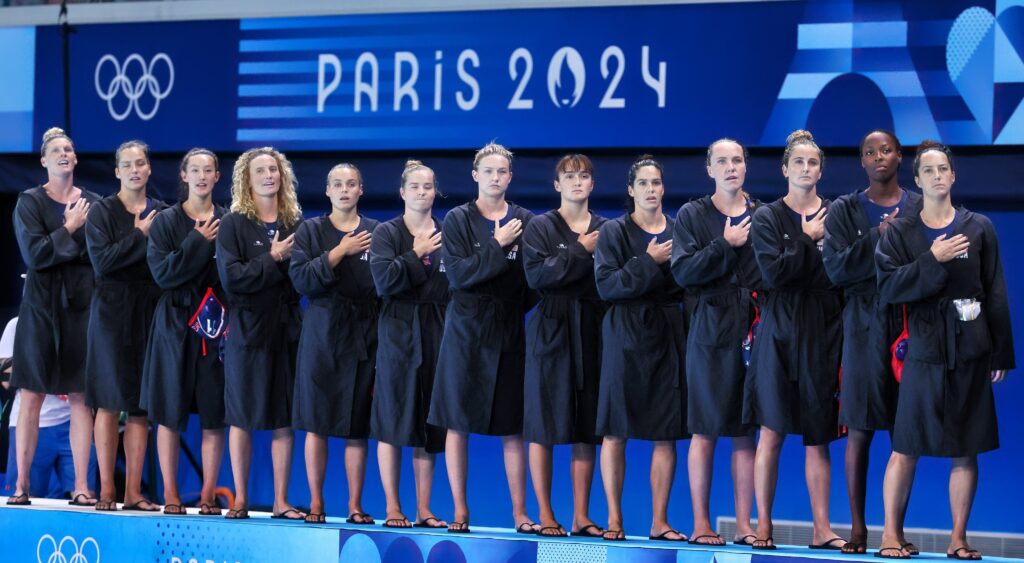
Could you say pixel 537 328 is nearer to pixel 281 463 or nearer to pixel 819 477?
pixel 819 477

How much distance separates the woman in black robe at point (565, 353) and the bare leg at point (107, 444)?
2320mm

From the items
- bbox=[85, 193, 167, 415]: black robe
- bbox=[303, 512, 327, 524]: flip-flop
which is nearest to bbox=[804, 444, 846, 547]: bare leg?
bbox=[303, 512, 327, 524]: flip-flop

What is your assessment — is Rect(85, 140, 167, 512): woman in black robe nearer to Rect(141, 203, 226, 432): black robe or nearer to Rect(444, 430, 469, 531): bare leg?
Rect(141, 203, 226, 432): black robe

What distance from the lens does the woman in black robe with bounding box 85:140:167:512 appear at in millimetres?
7809

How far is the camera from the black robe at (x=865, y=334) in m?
6.38

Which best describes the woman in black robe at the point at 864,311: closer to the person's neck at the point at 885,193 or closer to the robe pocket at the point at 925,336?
the person's neck at the point at 885,193

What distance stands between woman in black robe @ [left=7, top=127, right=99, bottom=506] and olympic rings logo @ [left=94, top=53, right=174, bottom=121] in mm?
1945

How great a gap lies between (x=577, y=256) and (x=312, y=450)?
1.67 m

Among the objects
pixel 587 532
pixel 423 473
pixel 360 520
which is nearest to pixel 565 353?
pixel 587 532

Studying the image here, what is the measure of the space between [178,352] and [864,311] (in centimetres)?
336

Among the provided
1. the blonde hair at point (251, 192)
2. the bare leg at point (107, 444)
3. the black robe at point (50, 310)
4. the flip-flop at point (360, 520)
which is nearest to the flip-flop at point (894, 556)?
the flip-flop at point (360, 520)

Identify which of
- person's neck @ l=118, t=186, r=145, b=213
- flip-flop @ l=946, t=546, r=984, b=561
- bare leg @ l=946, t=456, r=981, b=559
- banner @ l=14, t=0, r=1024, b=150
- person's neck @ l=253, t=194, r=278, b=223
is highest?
banner @ l=14, t=0, r=1024, b=150

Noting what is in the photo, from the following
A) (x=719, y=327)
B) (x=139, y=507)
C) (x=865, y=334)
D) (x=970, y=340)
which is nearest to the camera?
(x=970, y=340)

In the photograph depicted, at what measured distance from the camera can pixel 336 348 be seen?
7.38 m
